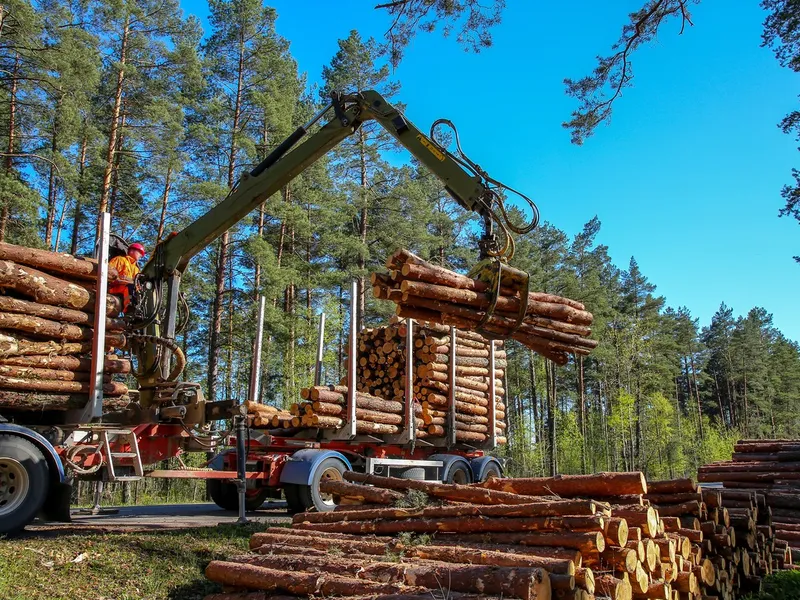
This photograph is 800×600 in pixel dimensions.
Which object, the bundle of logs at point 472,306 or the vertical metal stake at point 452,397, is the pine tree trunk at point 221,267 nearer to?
the vertical metal stake at point 452,397

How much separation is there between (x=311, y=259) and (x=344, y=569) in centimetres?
2900

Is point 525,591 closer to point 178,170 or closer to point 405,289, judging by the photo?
point 405,289

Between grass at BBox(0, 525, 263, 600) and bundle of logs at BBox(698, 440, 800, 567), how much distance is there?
6422 millimetres

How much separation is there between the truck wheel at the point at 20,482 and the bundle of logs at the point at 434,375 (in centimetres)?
709

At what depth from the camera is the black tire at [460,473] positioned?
499 inches

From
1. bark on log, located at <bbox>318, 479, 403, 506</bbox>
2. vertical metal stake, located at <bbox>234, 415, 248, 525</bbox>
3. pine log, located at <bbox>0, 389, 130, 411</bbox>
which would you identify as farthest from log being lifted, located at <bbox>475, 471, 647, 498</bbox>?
pine log, located at <bbox>0, 389, 130, 411</bbox>

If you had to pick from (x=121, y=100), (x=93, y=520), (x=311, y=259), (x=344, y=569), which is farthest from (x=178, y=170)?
(x=344, y=569)

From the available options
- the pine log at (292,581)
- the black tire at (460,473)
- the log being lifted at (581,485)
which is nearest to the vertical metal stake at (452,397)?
the black tire at (460,473)

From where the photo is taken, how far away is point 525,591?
3842mm

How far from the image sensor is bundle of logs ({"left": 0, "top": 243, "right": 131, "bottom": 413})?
728 centimetres

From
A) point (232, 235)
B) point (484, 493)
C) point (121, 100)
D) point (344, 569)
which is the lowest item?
point (344, 569)

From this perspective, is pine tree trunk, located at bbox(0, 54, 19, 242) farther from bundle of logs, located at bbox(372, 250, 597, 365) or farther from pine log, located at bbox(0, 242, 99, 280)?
bundle of logs, located at bbox(372, 250, 597, 365)

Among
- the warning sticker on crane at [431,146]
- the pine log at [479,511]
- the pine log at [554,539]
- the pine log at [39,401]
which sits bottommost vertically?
the pine log at [554,539]

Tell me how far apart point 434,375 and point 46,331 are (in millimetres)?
7694
